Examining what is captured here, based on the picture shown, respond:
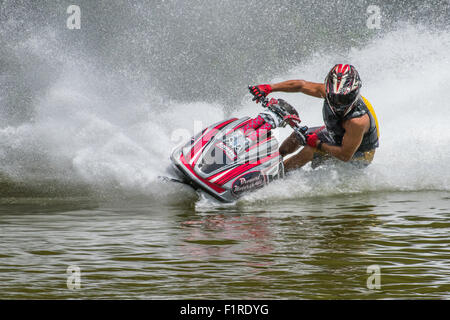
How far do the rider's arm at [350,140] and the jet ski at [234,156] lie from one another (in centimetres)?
37

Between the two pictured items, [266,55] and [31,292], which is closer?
[31,292]

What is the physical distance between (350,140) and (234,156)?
4.09ft

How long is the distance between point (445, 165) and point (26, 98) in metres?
10.1

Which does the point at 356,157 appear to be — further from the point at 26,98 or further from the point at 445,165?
the point at 26,98

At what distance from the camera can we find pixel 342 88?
6.68 meters

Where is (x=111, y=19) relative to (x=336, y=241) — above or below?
above

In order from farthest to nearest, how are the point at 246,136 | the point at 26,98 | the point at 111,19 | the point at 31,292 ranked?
1. the point at 111,19
2. the point at 26,98
3. the point at 246,136
4. the point at 31,292

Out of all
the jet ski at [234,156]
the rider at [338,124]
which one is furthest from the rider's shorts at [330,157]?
the jet ski at [234,156]

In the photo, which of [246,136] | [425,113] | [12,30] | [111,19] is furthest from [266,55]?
[246,136]

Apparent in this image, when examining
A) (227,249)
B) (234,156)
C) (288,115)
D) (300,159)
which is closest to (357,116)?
(288,115)

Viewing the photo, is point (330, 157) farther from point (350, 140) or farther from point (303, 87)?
point (303, 87)

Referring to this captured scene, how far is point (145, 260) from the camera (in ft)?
14.4
